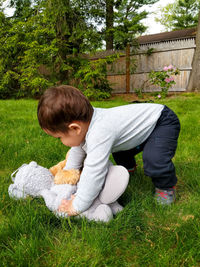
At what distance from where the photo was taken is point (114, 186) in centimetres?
167

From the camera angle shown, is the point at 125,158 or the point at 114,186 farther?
the point at 125,158

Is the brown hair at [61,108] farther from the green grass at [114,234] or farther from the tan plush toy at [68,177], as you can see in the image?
the green grass at [114,234]

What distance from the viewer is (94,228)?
151 centimetres

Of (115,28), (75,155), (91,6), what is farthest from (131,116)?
(91,6)

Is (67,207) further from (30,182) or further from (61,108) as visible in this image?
(61,108)

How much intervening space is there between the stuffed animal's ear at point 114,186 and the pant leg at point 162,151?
0.83ft

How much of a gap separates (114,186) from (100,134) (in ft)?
1.14

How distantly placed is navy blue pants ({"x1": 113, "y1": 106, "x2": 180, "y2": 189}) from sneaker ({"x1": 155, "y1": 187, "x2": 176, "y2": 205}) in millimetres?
39

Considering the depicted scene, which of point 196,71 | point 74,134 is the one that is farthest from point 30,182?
point 196,71

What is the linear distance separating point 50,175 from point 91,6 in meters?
9.16

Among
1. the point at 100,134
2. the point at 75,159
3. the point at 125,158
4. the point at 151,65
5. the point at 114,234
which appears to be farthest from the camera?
the point at 151,65

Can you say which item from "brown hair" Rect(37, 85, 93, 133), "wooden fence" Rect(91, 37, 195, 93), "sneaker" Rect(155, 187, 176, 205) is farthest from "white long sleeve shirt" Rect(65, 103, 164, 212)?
"wooden fence" Rect(91, 37, 195, 93)

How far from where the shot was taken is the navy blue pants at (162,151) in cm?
182

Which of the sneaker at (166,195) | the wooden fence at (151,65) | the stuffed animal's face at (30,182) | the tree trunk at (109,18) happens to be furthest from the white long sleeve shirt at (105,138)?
the tree trunk at (109,18)
